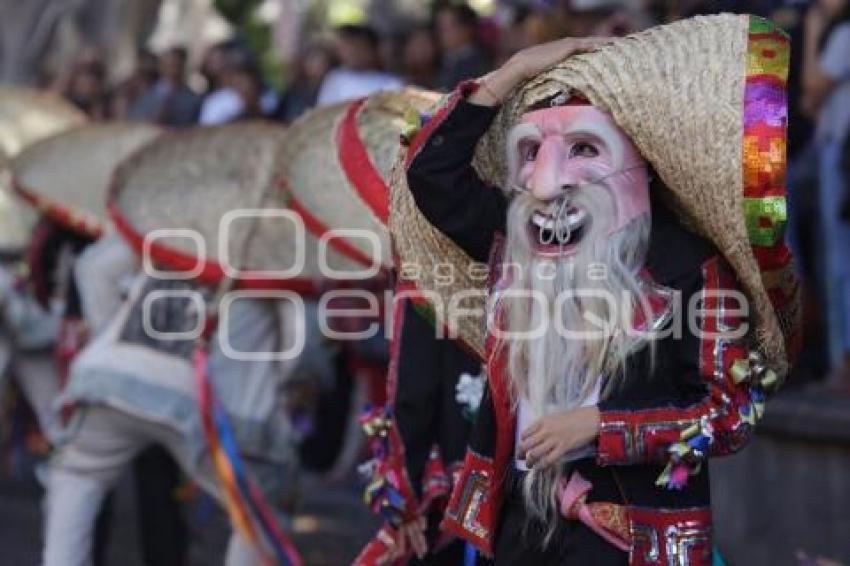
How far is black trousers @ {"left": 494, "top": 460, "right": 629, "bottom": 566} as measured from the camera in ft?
13.6

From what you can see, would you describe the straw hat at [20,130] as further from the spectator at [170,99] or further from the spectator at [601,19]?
the spectator at [170,99]

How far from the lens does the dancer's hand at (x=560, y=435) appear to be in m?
4.03

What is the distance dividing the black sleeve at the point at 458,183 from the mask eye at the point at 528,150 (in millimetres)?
98

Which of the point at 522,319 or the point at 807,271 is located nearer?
the point at 522,319

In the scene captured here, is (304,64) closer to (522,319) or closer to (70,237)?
(70,237)

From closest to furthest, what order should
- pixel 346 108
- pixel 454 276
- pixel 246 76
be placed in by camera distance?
pixel 454 276 → pixel 346 108 → pixel 246 76

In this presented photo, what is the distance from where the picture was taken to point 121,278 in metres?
7.11

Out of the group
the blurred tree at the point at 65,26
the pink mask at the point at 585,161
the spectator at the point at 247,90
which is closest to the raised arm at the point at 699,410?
the pink mask at the point at 585,161

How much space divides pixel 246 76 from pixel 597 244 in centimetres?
720

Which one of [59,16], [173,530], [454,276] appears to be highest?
[59,16]

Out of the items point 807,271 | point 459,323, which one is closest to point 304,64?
point 807,271

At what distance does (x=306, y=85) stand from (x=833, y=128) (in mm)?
4235

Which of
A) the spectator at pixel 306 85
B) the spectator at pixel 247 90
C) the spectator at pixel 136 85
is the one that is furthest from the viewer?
the spectator at pixel 136 85

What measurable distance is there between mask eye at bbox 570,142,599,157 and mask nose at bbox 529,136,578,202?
0.05 ft
